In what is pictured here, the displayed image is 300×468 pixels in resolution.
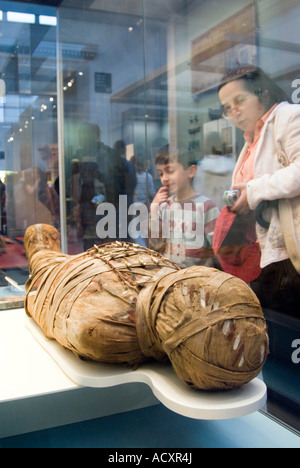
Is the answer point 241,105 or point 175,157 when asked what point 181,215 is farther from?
point 241,105

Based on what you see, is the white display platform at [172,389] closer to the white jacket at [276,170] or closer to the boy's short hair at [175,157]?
the white jacket at [276,170]

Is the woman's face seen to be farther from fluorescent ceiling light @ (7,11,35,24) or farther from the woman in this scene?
fluorescent ceiling light @ (7,11,35,24)

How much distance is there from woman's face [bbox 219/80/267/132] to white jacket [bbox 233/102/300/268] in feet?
0.24

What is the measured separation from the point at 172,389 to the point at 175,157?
145 centimetres

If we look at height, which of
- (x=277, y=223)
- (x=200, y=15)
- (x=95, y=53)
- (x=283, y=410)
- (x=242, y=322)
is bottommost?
(x=283, y=410)

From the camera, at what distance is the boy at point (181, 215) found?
220cm

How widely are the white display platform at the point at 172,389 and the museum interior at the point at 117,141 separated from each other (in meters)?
0.04

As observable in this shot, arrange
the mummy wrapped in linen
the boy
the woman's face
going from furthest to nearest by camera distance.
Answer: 1. the boy
2. the woman's face
3. the mummy wrapped in linen

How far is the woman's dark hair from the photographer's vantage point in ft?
5.71

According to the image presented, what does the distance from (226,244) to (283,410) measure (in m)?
0.66

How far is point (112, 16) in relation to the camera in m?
3.41

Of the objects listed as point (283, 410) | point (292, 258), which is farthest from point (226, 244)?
point (283, 410)

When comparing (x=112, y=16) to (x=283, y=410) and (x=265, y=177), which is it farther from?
(x=283, y=410)

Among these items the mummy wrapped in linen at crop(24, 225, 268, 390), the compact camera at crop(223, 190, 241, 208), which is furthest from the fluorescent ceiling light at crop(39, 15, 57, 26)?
the mummy wrapped in linen at crop(24, 225, 268, 390)
